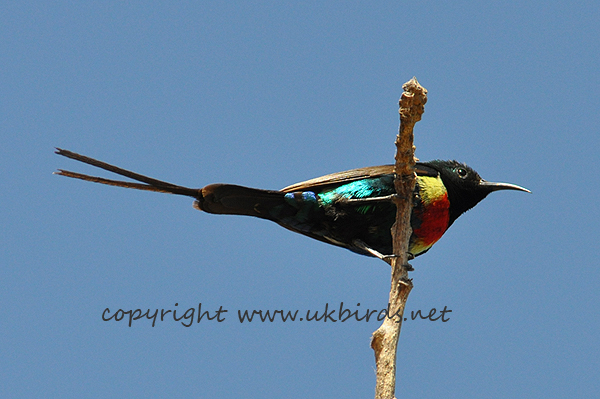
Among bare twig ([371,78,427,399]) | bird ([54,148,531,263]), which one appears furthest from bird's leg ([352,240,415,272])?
bare twig ([371,78,427,399])

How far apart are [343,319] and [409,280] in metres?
0.64

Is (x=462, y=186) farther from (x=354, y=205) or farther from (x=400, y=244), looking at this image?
(x=400, y=244)

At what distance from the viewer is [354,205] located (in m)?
4.86

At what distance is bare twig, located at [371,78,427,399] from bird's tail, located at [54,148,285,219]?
105 cm

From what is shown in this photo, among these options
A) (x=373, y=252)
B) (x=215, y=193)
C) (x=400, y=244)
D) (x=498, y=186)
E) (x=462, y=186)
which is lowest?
(x=400, y=244)

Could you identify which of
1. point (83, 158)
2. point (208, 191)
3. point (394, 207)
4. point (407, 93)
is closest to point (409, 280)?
point (394, 207)

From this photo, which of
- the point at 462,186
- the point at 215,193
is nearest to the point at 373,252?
the point at 462,186

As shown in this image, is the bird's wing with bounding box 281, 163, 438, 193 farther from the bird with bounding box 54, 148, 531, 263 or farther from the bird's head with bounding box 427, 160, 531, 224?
the bird's head with bounding box 427, 160, 531, 224

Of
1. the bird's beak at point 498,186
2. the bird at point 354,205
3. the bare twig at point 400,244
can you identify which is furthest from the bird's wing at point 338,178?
the bird's beak at point 498,186

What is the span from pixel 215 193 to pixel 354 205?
3.83ft

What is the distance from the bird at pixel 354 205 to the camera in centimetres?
475

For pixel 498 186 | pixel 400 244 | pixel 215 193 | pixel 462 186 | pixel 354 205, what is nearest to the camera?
pixel 400 244

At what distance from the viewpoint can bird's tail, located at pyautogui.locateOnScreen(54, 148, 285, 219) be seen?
3906mm

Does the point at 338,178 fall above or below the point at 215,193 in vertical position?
above
